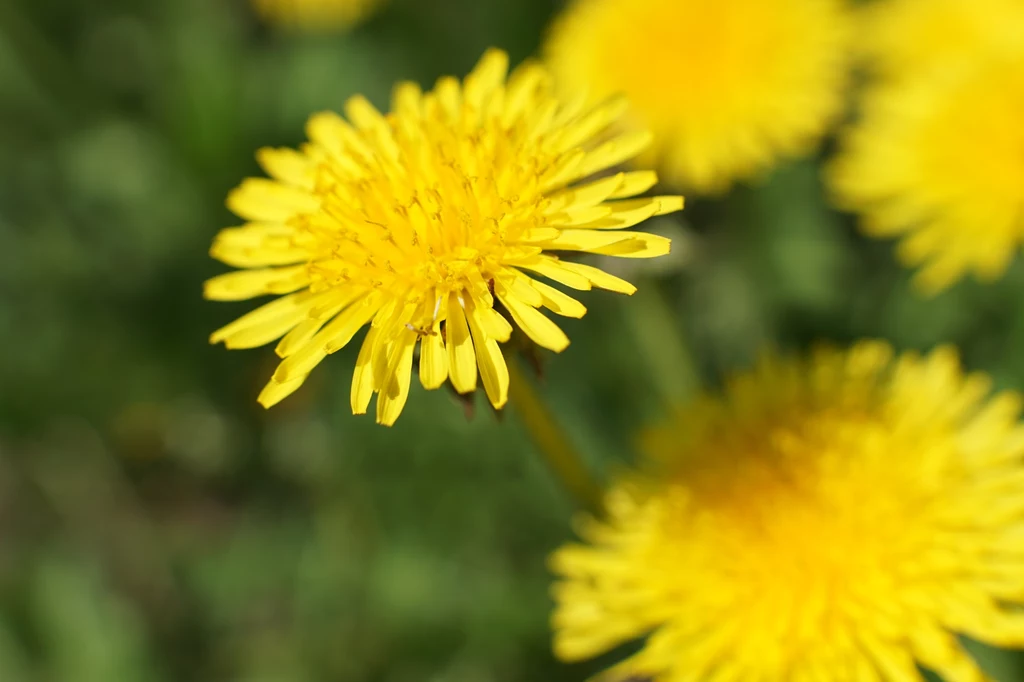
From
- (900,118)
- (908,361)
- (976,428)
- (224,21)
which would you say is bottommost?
(976,428)

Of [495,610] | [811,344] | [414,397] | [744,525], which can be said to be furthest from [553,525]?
[744,525]

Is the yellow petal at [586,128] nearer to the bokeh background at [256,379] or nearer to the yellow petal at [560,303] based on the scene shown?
the yellow petal at [560,303]

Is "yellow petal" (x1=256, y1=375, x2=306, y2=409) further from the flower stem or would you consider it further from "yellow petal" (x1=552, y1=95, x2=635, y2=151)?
"yellow petal" (x1=552, y1=95, x2=635, y2=151)

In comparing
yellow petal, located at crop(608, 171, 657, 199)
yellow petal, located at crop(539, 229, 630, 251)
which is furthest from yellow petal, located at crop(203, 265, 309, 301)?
yellow petal, located at crop(608, 171, 657, 199)

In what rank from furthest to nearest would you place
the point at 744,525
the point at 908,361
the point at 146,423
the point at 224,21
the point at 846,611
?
the point at 224,21 → the point at 146,423 → the point at 908,361 → the point at 744,525 → the point at 846,611

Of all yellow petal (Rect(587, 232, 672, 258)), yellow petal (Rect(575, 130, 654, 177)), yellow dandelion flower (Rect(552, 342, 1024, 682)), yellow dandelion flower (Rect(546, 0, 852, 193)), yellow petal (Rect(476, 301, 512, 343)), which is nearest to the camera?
yellow petal (Rect(476, 301, 512, 343))

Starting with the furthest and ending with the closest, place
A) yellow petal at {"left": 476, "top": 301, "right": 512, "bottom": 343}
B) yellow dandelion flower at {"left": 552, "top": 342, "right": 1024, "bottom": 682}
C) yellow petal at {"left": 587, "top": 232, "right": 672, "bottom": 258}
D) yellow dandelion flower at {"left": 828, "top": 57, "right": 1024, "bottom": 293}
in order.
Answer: yellow dandelion flower at {"left": 828, "top": 57, "right": 1024, "bottom": 293}, yellow dandelion flower at {"left": 552, "top": 342, "right": 1024, "bottom": 682}, yellow petal at {"left": 587, "top": 232, "right": 672, "bottom": 258}, yellow petal at {"left": 476, "top": 301, "right": 512, "bottom": 343}

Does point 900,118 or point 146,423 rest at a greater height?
point 146,423

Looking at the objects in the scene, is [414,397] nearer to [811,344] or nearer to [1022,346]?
[811,344]
